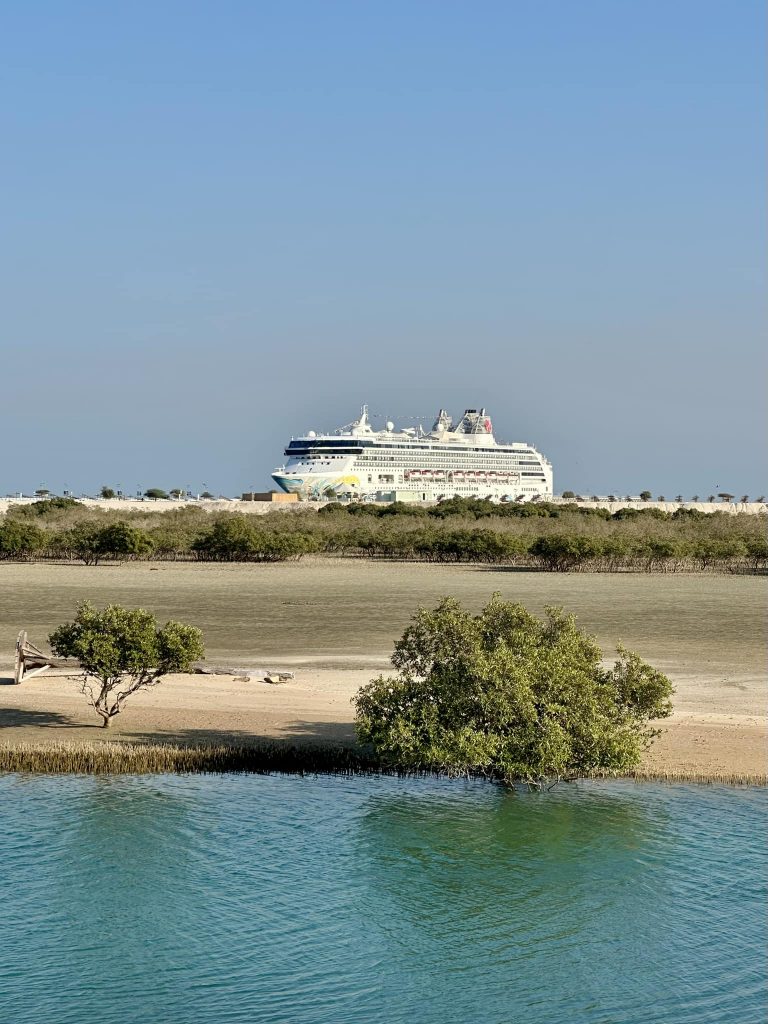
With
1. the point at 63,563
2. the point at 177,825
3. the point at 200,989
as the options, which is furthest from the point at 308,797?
the point at 63,563

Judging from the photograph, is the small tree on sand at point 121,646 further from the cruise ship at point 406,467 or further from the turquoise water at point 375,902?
the cruise ship at point 406,467

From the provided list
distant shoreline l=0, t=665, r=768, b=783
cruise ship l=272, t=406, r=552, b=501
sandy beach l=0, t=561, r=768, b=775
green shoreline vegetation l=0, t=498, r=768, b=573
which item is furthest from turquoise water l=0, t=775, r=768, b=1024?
cruise ship l=272, t=406, r=552, b=501

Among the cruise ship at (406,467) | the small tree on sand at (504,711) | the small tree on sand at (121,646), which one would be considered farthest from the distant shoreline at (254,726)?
the cruise ship at (406,467)

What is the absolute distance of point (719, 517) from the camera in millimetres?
109688

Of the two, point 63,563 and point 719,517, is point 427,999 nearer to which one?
point 63,563

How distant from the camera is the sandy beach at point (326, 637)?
2391 cm

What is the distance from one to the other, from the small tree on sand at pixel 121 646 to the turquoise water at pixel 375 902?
107 inches

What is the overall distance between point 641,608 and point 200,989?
35478 millimetres

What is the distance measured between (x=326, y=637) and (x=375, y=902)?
21.4 meters

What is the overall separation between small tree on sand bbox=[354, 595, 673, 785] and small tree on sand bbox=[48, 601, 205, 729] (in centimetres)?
414

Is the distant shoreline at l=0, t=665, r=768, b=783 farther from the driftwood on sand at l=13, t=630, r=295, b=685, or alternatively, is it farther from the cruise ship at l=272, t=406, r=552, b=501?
the cruise ship at l=272, t=406, r=552, b=501

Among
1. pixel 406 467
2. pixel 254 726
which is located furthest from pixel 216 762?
pixel 406 467

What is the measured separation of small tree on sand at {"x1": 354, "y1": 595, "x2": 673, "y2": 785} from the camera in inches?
789

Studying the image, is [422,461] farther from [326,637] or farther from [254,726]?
[254,726]
